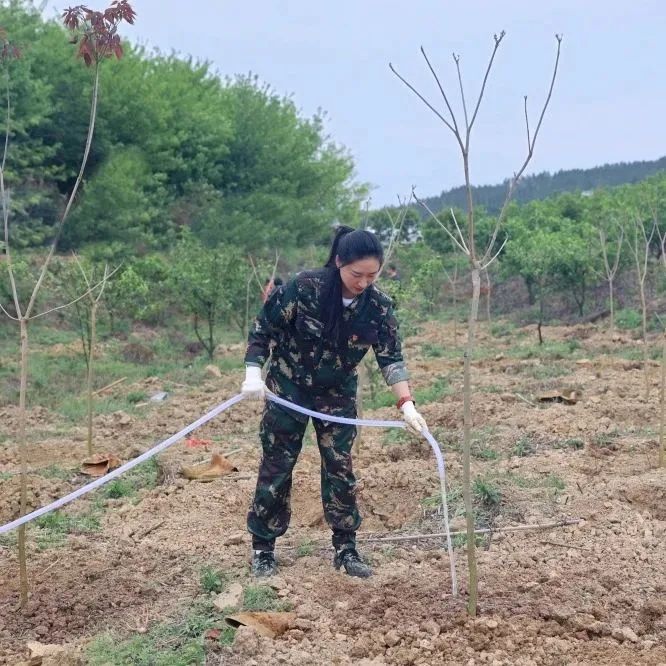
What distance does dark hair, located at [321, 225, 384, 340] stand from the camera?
119 inches

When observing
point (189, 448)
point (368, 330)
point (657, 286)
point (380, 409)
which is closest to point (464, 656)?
point (368, 330)

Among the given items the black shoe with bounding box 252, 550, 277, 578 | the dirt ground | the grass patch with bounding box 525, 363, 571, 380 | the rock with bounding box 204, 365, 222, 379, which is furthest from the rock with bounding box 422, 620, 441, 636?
the rock with bounding box 204, 365, 222, 379

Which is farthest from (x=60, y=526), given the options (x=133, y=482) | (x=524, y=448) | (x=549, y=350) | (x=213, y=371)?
(x=549, y=350)

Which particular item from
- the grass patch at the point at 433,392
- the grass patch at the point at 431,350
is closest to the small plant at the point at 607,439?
the grass patch at the point at 433,392

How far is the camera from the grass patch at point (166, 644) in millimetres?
2789

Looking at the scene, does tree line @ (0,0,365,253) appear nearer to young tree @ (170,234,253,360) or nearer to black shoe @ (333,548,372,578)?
young tree @ (170,234,253,360)

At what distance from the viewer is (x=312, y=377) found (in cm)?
330

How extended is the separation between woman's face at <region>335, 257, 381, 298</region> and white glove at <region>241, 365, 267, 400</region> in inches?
18.1

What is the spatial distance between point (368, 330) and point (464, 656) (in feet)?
3.90

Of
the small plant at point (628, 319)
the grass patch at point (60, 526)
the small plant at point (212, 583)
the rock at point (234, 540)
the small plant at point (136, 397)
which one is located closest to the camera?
the small plant at point (212, 583)

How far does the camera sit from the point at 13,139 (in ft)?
48.4

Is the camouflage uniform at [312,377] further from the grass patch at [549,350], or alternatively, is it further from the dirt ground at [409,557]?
the grass patch at [549,350]

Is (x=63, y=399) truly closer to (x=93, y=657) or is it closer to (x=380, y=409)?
(x=380, y=409)

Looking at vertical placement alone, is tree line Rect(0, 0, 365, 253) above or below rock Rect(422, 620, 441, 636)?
above
